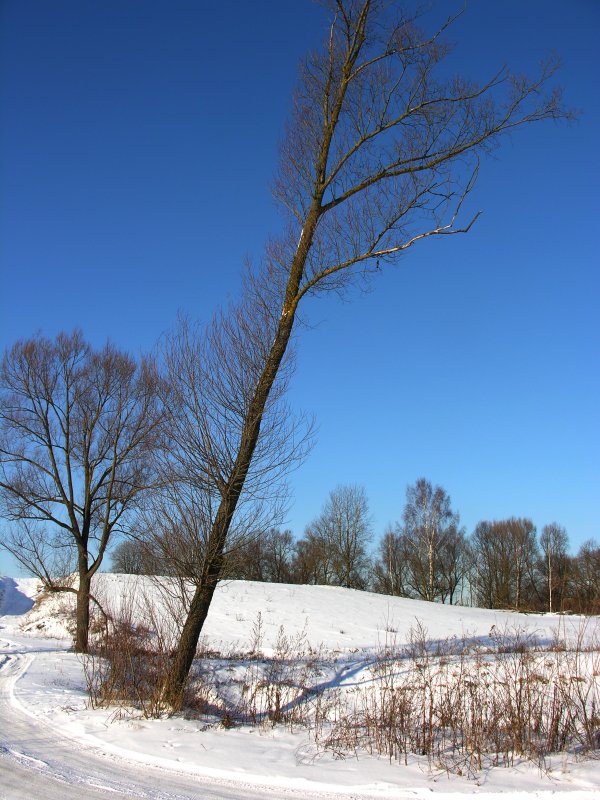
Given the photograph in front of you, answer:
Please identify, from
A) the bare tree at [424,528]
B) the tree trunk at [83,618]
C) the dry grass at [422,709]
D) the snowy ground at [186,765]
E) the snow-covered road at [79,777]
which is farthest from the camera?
the bare tree at [424,528]

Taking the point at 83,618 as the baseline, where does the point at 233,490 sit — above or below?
above

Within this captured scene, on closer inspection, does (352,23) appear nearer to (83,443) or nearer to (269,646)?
(83,443)

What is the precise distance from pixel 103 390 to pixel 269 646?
9903 mm

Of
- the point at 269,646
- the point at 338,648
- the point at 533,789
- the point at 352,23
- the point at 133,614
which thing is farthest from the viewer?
the point at 269,646

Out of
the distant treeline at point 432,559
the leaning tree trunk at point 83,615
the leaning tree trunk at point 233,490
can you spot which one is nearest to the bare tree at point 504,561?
the distant treeline at point 432,559

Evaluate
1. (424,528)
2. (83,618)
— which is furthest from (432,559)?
(83,618)

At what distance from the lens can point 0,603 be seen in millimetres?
35375

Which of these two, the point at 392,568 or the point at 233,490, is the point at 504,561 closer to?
the point at 392,568

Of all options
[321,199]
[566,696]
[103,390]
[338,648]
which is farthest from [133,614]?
[338,648]

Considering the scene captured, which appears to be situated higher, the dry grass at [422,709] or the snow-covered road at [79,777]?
the dry grass at [422,709]

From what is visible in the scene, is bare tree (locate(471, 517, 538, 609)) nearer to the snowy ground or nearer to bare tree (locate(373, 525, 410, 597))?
bare tree (locate(373, 525, 410, 597))

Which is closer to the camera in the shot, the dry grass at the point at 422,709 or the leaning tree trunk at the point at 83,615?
the dry grass at the point at 422,709

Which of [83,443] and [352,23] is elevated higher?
[352,23]

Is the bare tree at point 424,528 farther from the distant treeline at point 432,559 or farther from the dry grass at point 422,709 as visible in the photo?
the dry grass at point 422,709
